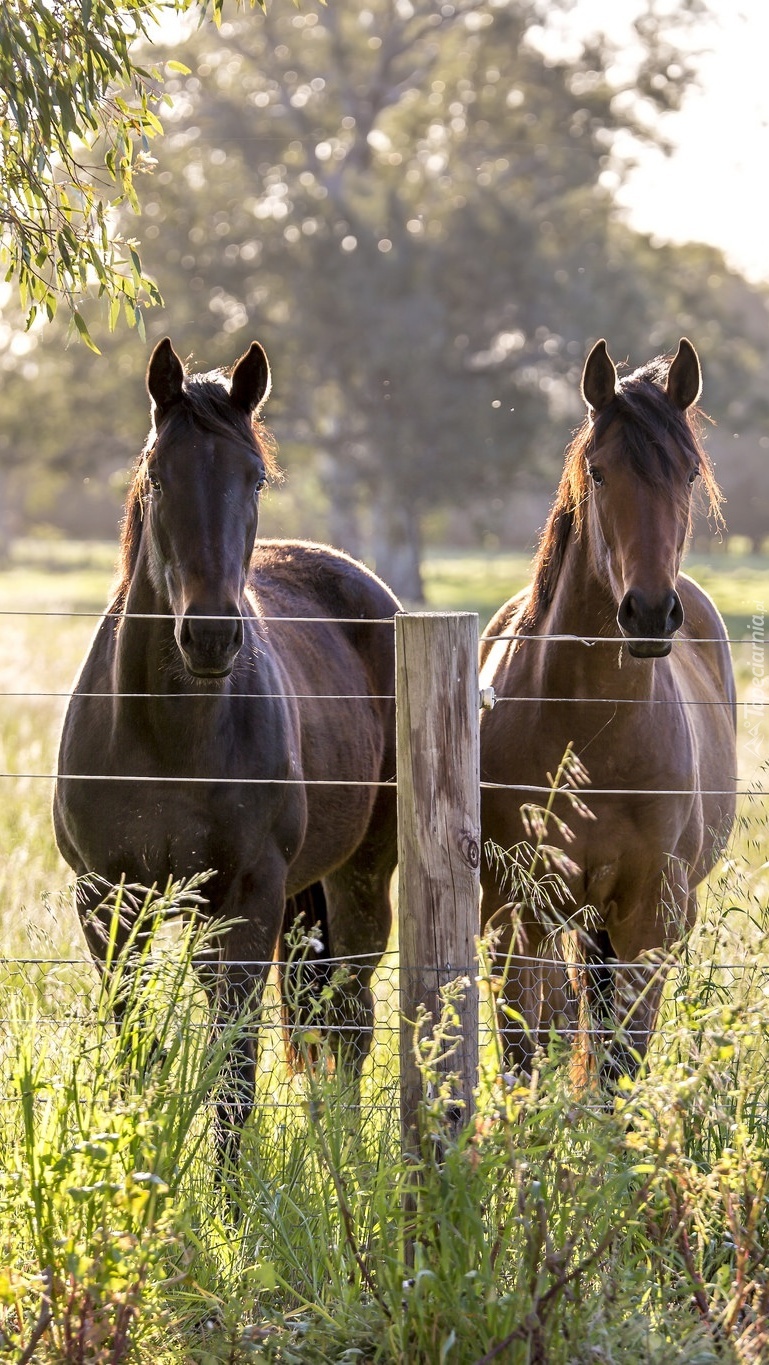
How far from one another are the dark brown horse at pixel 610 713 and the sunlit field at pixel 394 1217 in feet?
2.37

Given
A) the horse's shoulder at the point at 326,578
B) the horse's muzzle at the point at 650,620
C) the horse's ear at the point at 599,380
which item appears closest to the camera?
the horse's muzzle at the point at 650,620

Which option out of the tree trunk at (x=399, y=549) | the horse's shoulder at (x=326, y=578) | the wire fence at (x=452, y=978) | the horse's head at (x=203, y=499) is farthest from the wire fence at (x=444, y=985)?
the tree trunk at (x=399, y=549)

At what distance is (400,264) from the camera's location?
1086 inches

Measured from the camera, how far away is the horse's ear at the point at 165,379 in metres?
3.79

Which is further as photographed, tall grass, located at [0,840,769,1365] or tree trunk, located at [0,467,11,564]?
tree trunk, located at [0,467,11,564]

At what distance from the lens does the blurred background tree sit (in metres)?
27.6

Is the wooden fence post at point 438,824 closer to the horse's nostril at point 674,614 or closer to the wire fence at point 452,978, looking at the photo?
the wire fence at point 452,978

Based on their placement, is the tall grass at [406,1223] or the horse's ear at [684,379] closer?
the tall grass at [406,1223]

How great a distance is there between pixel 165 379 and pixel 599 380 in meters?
1.27

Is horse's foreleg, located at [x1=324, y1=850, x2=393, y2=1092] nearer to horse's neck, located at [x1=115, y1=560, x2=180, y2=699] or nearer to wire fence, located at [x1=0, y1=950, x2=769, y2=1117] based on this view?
wire fence, located at [x1=0, y1=950, x2=769, y2=1117]

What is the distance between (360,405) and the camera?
28359 mm

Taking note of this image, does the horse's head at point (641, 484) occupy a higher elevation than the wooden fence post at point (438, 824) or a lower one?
higher

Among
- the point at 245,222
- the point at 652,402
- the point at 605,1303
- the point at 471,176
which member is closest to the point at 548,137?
the point at 471,176

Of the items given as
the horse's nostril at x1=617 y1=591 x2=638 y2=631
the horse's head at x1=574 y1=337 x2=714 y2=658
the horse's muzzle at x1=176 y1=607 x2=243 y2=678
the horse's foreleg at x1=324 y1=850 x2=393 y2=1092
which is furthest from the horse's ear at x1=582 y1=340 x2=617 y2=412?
the horse's foreleg at x1=324 y1=850 x2=393 y2=1092
